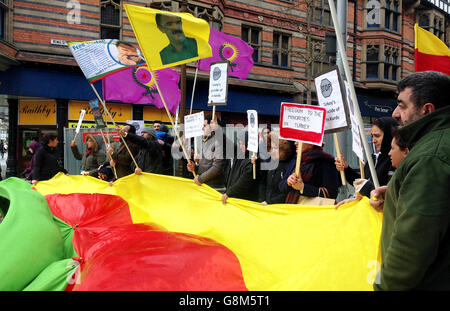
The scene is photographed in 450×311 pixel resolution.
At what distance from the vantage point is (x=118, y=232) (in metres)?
3.59

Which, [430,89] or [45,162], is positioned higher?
[430,89]

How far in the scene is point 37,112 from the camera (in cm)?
1470

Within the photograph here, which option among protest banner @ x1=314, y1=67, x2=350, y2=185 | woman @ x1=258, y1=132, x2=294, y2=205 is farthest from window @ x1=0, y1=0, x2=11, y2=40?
protest banner @ x1=314, y1=67, x2=350, y2=185

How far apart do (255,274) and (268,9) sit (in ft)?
60.6

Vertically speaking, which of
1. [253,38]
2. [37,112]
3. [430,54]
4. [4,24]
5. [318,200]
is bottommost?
[318,200]

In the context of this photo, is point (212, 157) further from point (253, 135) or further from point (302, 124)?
point (302, 124)

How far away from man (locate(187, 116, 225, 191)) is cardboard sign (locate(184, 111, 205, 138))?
13.1 inches

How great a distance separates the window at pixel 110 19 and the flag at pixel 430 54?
13.7 m

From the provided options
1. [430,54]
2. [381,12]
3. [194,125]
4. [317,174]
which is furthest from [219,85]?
[381,12]

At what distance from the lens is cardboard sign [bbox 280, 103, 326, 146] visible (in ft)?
10.5

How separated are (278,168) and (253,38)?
16.0 m

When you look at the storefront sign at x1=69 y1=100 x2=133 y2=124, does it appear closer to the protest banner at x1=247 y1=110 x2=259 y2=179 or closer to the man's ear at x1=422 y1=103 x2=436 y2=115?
the protest banner at x1=247 y1=110 x2=259 y2=179
